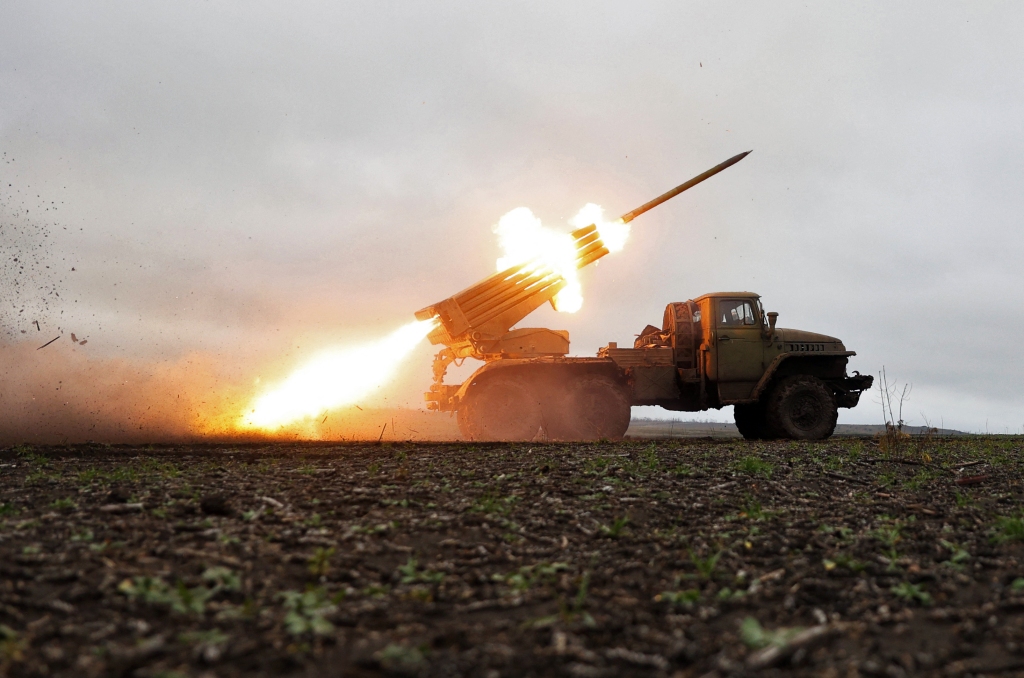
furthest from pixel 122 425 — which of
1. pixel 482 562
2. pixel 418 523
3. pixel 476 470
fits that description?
pixel 482 562

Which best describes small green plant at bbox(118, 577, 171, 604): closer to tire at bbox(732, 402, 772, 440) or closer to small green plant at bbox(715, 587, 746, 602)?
small green plant at bbox(715, 587, 746, 602)

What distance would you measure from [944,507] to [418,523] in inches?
289

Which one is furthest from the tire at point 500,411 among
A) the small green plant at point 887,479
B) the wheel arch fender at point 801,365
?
the small green plant at point 887,479

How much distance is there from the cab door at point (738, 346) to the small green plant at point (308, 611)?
17.6 meters

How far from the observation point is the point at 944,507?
30.8ft

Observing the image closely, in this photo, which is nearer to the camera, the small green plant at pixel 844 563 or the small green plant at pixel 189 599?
the small green plant at pixel 189 599

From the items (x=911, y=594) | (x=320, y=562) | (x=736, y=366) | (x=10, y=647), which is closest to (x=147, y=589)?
(x=10, y=647)

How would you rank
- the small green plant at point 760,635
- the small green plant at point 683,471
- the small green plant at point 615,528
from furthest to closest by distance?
the small green plant at point 683,471 < the small green plant at point 615,528 < the small green plant at point 760,635

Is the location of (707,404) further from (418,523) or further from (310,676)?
(310,676)

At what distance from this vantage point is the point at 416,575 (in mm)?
5961

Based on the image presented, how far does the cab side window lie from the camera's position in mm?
21172

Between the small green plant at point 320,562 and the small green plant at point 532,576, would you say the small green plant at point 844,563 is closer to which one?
the small green plant at point 532,576

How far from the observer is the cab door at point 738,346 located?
21047 mm

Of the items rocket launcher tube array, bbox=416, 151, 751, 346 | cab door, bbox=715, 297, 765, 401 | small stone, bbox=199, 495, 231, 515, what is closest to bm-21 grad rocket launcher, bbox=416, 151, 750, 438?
rocket launcher tube array, bbox=416, 151, 751, 346
